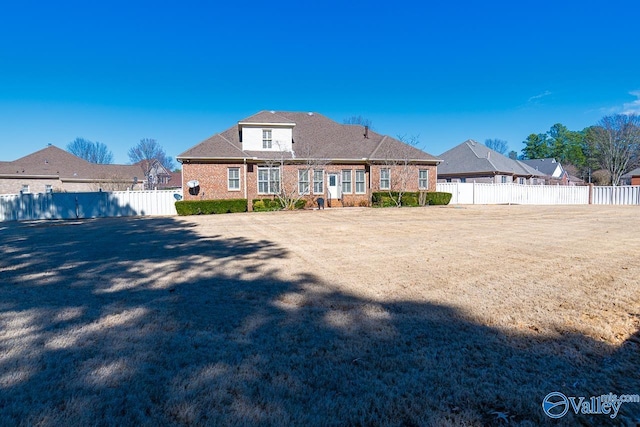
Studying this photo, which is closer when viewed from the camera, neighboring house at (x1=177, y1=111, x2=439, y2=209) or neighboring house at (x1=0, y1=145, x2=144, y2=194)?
neighboring house at (x1=177, y1=111, x2=439, y2=209)

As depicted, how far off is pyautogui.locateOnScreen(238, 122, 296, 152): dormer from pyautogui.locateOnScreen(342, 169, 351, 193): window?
3570 millimetres

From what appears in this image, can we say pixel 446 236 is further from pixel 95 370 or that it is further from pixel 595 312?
pixel 95 370

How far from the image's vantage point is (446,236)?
934cm

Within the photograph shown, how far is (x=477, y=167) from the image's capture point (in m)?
32.4

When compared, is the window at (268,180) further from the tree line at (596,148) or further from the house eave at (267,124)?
the tree line at (596,148)

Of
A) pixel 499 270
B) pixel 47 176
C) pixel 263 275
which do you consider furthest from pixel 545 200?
pixel 47 176

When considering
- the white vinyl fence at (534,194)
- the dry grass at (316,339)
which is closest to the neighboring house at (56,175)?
the white vinyl fence at (534,194)

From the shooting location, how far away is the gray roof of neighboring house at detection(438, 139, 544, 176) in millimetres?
31969

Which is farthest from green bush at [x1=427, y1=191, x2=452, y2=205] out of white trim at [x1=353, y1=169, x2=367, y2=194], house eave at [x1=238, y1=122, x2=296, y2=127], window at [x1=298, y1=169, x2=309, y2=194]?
house eave at [x1=238, y1=122, x2=296, y2=127]

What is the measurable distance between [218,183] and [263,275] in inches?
624

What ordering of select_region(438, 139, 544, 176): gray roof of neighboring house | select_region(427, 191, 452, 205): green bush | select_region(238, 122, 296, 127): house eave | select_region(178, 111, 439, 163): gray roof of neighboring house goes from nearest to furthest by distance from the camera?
A: select_region(178, 111, 439, 163): gray roof of neighboring house → select_region(238, 122, 296, 127): house eave → select_region(427, 191, 452, 205): green bush → select_region(438, 139, 544, 176): gray roof of neighboring house

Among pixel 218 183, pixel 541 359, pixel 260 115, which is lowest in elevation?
pixel 541 359

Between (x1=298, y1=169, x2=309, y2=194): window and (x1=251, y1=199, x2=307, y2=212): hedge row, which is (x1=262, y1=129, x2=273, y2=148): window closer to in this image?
(x1=298, y1=169, x2=309, y2=194): window

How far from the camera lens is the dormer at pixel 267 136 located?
21.3 metres
